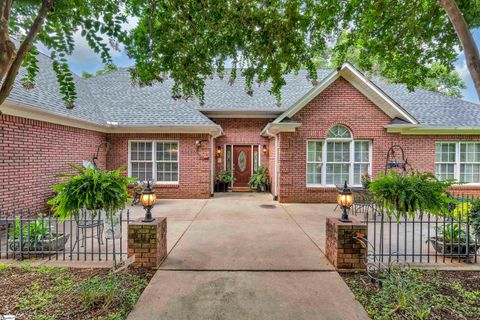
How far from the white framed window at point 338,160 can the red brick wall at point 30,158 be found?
9.19 m

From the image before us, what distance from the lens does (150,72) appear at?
332 centimetres

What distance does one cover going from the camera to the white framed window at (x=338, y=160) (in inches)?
388

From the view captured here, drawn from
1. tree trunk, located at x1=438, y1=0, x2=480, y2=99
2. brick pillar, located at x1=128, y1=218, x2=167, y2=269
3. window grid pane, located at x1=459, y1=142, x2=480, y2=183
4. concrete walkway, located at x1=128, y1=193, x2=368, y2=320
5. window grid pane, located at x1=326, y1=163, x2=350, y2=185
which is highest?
tree trunk, located at x1=438, y1=0, x2=480, y2=99

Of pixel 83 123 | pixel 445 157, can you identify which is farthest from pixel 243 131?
pixel 445 157

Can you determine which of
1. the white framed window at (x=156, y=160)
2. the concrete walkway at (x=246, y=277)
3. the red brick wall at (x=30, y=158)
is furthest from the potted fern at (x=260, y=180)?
the red brick wall at (x=30, y=158)

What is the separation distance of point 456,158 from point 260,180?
876 cm

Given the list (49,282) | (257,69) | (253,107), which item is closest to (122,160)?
(253,107)

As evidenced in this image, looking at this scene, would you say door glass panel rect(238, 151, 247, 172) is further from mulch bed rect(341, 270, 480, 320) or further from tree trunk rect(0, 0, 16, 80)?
tree trunk rect(0, 0, 16, 80)

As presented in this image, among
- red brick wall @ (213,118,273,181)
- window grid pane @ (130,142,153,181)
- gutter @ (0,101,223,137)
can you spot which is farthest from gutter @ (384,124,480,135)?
window grid pane @ (130,142,153,181)

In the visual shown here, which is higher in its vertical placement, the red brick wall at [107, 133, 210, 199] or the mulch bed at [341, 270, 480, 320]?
the red brick wall at [107, 133, 210, 199]

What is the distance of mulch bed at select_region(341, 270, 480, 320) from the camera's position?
2848 mm

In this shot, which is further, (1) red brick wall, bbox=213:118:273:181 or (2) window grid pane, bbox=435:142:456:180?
(1) red brick wall, bbox=213:118:273:181

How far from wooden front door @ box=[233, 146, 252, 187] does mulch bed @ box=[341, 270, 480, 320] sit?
976 cm

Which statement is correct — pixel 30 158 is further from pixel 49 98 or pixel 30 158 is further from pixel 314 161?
pixel 314 161
